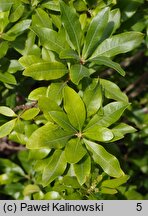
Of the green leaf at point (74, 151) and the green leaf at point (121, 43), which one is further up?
the green leaf at point (121, 43)

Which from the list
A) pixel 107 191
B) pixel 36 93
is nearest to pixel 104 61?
pixel 36 93

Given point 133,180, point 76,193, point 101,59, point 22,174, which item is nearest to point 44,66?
point 101,59

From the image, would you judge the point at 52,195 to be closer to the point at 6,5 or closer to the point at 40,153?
the point at 40,153

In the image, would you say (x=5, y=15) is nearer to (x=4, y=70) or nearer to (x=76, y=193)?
(x=4, y=70)

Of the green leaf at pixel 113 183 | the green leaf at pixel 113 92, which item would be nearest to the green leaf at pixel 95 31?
the green leaf at pixel 113 92

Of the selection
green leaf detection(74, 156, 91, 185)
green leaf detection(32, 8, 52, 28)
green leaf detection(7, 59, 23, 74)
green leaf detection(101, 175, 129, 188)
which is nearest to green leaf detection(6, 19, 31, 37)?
green leaf detection(32, 8, 52, 28)

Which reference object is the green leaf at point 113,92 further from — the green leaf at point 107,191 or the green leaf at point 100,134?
the green leaf at point 107,191

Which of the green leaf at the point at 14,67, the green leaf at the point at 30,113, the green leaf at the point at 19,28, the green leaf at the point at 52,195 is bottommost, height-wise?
the green leaf at the point at 52,195
